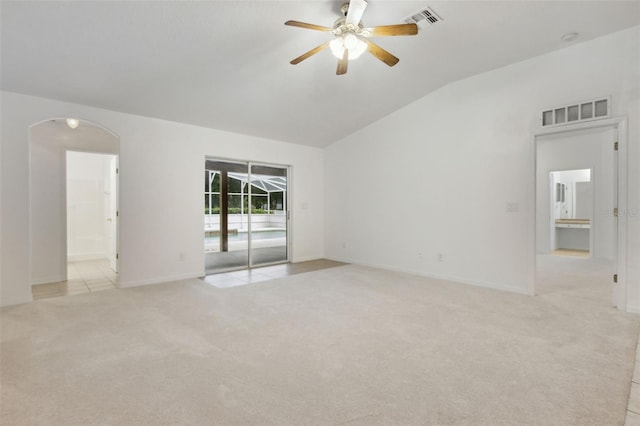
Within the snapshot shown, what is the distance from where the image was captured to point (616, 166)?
3.58m

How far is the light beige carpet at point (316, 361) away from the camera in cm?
176

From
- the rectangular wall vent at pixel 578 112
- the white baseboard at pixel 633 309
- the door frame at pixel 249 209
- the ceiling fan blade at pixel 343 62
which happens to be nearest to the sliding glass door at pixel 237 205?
the door frame at pixel 249 209

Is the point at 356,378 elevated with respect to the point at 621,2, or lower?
lower

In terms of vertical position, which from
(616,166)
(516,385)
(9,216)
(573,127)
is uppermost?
(573,127)

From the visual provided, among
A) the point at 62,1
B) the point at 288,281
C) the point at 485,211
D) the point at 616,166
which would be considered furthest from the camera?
the point at 288,281

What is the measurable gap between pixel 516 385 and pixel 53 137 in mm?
7005

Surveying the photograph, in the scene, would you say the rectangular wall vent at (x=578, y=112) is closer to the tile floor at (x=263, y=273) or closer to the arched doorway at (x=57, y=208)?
the tile floor at (x=263, y=273)

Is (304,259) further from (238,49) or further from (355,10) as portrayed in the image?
Result: (355,10)

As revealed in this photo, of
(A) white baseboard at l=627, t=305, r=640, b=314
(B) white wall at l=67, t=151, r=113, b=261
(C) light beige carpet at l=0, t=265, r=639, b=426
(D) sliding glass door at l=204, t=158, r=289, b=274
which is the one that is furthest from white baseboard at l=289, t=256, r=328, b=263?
(A) white baseboard at l=627, t=305, r=640, b=314

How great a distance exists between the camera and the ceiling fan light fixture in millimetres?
2756

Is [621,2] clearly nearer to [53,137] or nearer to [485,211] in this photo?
[485,211]

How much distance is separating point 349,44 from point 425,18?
44.2 inches

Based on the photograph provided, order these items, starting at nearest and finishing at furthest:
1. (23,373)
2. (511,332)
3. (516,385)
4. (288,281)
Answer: (516,385) < (23,373) < (511,332) < (288,281)

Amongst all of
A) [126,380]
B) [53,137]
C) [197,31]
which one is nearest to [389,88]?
[197,31]
